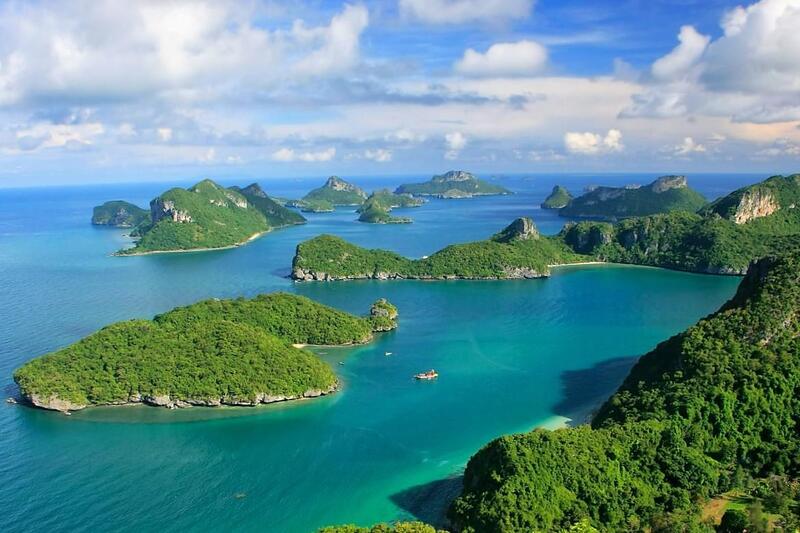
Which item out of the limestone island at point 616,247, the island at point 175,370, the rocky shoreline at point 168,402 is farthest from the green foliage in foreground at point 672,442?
the limestone island at point 616,247

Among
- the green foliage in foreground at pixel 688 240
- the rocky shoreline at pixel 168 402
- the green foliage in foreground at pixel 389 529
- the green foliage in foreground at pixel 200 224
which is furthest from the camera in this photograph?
the green foliage in foreground at pixel 200 224

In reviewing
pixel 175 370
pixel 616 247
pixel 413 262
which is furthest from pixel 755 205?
pixel 175 370

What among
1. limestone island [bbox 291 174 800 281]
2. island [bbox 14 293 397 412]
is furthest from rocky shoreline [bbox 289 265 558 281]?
island [bbox 14 293 397 412]

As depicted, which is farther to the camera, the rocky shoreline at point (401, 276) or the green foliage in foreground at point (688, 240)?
the green foliage in foreground at point (688, 240)

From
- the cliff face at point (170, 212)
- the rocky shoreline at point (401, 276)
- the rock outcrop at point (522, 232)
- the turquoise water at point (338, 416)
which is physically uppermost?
the cliff face at point (170, 212)

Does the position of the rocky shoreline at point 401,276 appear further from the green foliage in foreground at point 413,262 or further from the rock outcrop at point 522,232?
the rock outcrop at point 522,232

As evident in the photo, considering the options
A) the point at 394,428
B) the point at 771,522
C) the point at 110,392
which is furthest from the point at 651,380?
the point at 110,392

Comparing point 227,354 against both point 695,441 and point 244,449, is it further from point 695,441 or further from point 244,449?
point 695,441
